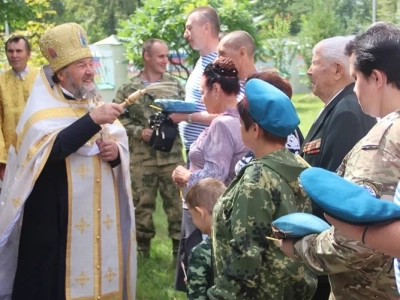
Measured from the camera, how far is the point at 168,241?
8328 mm

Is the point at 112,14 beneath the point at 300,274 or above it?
beneath

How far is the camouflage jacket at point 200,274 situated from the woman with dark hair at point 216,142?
858 millimetres

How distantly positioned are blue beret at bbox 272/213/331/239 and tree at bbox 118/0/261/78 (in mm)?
7019

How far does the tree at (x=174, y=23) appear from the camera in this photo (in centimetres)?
949

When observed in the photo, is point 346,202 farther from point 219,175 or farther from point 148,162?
point 148,162

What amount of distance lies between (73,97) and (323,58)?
1705 mm

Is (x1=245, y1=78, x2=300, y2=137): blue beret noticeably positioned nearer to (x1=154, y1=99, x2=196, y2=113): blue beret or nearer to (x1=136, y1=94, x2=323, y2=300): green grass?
(x1=154, y1=99, x2=196, y2=113): blue beret

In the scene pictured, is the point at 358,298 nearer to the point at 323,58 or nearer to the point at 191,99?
the point at 323,58

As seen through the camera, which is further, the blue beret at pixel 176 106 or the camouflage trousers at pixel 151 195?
the camouflage trousers at pixel 151 195

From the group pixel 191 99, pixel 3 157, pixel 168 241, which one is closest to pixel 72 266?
pixel 191 99

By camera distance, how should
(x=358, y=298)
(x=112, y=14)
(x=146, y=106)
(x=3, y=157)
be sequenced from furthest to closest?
(x=112, y=14), (x=146, y=106), (x=3, y=157), (x=358, y=298)

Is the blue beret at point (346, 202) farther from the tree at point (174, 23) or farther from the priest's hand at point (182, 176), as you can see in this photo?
the tree at point (174, 23)

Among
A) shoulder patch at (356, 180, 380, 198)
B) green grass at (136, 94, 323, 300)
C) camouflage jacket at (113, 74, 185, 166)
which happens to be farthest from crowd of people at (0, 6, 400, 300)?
green grass at (136, 94, 323, 300)

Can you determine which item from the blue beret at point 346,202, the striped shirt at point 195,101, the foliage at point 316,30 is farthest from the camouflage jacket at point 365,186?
the foliage at point 316,30
